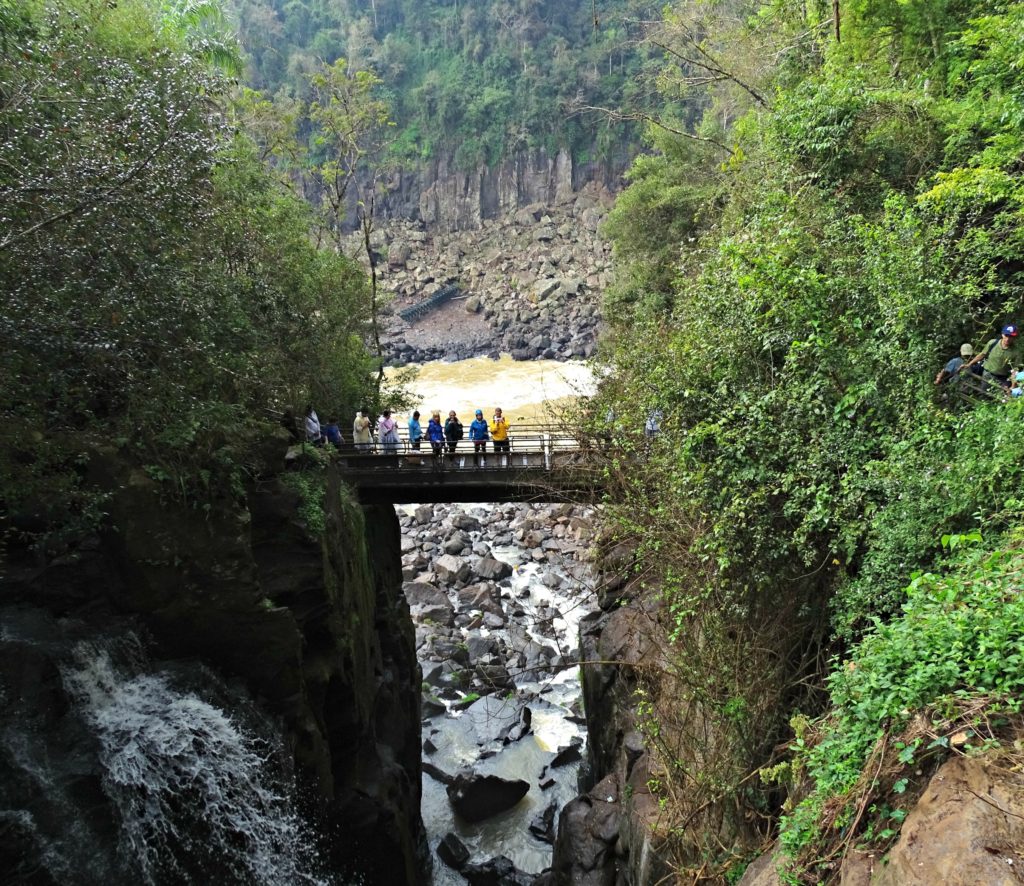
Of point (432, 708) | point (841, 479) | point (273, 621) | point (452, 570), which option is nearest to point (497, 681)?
point (432, 708)

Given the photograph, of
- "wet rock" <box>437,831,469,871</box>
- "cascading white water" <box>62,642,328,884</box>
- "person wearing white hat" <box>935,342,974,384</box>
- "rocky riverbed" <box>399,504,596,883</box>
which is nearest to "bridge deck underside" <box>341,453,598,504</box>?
"rocky riverbed" <box>399,504,596,883</box>

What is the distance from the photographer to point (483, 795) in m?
15.0

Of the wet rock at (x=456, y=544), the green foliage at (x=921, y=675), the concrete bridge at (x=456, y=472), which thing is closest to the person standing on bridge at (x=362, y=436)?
the concrete bridge at (x=456, y=472)

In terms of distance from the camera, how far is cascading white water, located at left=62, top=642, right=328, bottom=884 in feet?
25.3

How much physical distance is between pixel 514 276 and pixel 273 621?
2408 inches

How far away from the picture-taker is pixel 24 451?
735 centimetres

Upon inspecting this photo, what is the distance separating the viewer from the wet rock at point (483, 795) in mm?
14961

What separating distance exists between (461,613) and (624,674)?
10476 millimetres

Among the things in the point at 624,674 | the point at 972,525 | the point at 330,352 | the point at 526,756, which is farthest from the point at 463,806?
the point at 972,525

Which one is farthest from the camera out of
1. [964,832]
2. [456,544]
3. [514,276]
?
[514,276]

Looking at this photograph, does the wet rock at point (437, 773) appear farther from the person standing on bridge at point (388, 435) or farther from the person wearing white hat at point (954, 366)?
the person wearing white hat at point (954, 366)

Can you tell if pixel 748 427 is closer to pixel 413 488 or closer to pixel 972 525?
pixel 972 525

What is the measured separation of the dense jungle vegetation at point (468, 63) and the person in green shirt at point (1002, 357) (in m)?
70.9

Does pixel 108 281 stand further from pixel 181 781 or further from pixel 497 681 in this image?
pixel 497 681
